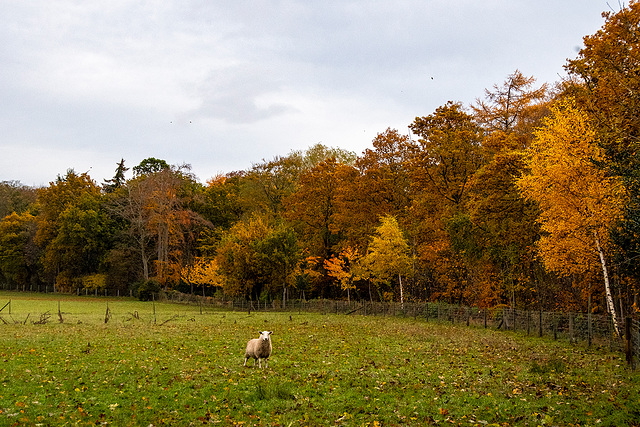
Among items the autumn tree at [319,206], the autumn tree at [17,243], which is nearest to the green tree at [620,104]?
the autumn tree at [319,206]

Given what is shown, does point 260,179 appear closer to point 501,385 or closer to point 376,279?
point 376,279

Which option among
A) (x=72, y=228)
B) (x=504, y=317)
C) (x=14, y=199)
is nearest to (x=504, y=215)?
(x=504, y=317)

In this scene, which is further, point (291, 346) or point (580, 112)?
point (580, 112)

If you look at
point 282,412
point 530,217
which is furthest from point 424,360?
point 530,217

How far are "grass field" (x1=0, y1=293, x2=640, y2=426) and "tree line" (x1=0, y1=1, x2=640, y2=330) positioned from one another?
510 cm

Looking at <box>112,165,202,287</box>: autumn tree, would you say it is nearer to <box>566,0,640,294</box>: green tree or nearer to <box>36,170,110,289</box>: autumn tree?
<box>36,170,110,289</box>: autumn tree

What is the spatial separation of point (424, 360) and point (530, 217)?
1826cm

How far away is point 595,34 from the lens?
84.5 feet

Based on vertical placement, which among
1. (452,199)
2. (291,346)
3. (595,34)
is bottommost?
(291,346)

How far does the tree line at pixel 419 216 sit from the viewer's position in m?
22.5

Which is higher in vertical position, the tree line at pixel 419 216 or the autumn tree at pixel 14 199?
the autumn tree at pixel 14 199

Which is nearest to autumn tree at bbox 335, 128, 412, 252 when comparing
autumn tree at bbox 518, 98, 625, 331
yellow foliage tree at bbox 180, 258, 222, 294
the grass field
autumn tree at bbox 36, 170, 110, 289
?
yellow foliage tree at bbox 180, 258, 222, 294

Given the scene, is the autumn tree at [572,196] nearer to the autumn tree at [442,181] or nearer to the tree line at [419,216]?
the tree line at [419,216]

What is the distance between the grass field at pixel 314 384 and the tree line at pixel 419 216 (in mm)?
5098
